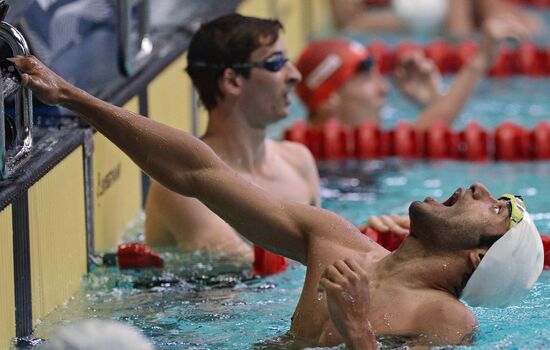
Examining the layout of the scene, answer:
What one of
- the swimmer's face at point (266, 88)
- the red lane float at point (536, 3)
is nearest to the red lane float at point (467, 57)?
the red lane float at point (536, 3)

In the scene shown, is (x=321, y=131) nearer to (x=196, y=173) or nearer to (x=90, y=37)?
(x=90, y=37)

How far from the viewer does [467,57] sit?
27.9 ft

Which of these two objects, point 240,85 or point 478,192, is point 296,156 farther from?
point 478,192

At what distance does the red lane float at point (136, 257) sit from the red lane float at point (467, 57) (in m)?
4.55

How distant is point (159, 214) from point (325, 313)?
1.15m

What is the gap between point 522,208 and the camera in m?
3.04

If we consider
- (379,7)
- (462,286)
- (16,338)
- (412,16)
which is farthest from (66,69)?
(379,7)

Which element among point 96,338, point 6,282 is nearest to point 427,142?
point 6,282

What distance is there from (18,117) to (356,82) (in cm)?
322

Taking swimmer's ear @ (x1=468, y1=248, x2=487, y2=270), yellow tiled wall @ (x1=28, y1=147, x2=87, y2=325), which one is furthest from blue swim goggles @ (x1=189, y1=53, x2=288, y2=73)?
swimmer's ear @ (x1=468, y1=248, x2=487, y2=270)

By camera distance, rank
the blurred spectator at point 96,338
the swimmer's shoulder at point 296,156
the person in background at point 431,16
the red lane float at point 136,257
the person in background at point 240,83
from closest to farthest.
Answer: the blurred spectator at point 96,338 → the red lane float at point 136,257 → the person in background at point 240,83 → the swimmer's shoulder at point 296,156 → the person in background at point 431,16

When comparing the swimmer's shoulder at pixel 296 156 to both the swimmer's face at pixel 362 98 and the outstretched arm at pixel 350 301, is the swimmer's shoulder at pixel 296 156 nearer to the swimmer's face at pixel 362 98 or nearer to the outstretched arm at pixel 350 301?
the swimmer's face at pixel 362 98

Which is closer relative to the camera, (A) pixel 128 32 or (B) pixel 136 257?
(B) pixel 136 257

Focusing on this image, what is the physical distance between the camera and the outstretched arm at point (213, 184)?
3074 millimetres
